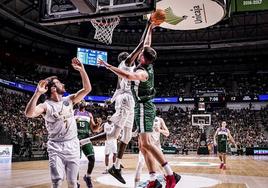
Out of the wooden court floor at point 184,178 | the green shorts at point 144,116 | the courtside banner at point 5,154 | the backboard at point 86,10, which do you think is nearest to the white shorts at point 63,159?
the green shorts at point 144,116

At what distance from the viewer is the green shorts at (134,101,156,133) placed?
5.00 metres

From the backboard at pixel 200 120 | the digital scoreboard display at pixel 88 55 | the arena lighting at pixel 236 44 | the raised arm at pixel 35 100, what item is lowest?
the backboard at pixel 200 120

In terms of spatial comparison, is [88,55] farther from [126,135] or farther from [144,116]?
[144,116]

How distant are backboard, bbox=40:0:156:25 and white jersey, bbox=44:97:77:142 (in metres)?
3.53

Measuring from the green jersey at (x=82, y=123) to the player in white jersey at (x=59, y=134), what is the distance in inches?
107

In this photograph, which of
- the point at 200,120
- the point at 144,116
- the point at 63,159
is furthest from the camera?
the point at 200,120

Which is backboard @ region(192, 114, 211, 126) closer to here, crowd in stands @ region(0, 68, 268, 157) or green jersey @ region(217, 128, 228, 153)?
crowd in stands @ region(0, 68, 268, 157)

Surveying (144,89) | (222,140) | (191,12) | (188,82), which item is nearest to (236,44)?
(188,82)

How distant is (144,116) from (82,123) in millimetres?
2427

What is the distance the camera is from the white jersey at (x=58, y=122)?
4.15 m

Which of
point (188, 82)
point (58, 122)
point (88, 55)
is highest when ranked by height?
point (88, 55)

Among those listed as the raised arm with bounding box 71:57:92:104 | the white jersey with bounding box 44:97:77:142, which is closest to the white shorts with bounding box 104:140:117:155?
the raised arm with bounding box 71:57:92:104

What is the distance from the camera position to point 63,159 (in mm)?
4031

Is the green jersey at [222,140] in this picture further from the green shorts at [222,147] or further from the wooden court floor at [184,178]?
the wooden court floor at [184,178]
